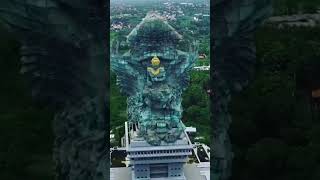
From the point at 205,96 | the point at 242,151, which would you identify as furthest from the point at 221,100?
the point at 205,96

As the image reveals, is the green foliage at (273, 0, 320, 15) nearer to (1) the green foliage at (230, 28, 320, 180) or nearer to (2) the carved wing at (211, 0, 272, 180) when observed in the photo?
(1) the green foliage at (230, 28, 320, 180)

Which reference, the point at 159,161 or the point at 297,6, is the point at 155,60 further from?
the point at 297,6

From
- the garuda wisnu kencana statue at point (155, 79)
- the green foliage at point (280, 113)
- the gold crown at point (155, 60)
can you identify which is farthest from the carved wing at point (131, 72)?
the green foliage at point (280, 113)

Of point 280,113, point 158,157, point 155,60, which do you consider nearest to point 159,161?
point 158,157

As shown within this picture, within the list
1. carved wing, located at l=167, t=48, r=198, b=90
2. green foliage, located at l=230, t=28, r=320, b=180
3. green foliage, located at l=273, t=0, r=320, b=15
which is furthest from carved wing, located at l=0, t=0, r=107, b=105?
carved wing, located at l=167, t=48, r=198, b=90

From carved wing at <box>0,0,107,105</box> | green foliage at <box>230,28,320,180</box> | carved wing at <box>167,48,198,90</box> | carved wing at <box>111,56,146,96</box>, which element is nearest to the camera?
green foliage at <box>230,28,320,180</box>

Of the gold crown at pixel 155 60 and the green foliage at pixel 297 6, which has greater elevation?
the green foliage at pixel 297 6

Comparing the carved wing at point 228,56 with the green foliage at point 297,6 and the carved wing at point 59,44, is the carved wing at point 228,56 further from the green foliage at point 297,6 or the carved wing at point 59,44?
the carved wing at point 59,44
